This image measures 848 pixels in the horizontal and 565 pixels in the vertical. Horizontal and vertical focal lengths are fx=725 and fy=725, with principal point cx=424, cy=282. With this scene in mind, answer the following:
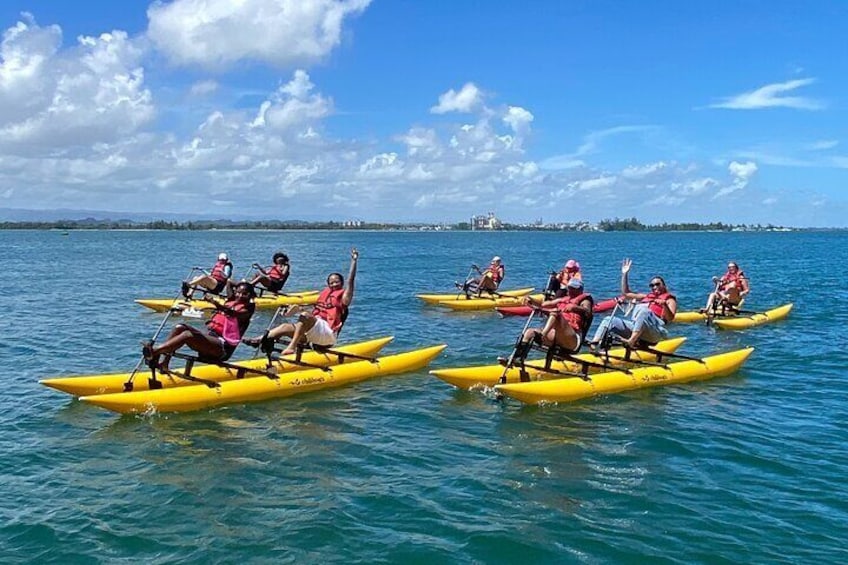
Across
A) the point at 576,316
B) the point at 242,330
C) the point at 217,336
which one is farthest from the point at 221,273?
the point at 576,316

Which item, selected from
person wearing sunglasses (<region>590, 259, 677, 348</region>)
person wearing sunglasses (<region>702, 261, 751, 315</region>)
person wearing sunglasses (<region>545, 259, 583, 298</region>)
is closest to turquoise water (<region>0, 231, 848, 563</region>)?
person wearing sunglasses (<region>590, 259, 677, 348</region>)

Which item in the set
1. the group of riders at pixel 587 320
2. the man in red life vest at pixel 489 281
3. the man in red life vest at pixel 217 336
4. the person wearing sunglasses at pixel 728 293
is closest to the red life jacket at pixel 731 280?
the person wearing sunglasses at pixel 728 293

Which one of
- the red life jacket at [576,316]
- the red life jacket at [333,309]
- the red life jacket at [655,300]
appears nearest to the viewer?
the red life jacket at [576,316]

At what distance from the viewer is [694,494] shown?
9828 millimetres

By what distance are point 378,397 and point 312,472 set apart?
14.0 feet

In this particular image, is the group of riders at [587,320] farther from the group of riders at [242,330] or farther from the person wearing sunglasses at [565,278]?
the group of riders at [242,330]

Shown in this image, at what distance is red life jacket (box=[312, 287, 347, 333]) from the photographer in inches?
625

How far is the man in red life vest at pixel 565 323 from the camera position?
46.0 ft

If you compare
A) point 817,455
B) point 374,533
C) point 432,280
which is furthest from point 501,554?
point 432,280

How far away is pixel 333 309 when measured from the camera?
15875mm

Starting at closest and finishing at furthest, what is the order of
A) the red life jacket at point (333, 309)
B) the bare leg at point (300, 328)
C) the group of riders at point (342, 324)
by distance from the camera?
1. the group of riders at point (342, 324)
2. the bare leg at point (300, 328)
3. the red life jacket at point (333, 309)

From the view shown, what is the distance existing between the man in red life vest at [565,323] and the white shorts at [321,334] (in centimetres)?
410

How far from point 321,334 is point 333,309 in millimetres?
723

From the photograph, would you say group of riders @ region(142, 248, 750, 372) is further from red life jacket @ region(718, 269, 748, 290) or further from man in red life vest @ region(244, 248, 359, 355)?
red life jacket @ region(718, 269, 748, 290)
